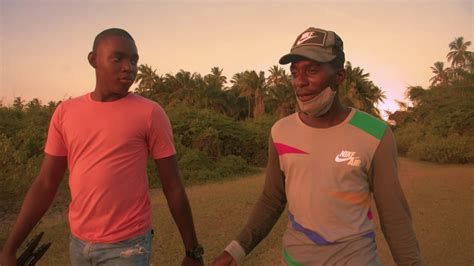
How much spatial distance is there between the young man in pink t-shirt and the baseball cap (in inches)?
33.0

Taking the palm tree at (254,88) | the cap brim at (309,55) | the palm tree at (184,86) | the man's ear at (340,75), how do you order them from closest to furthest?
the cap brim at (309,55)
the man's ear at (340,75)
the palm tree at (184,86)
the palm tree at (254,88)

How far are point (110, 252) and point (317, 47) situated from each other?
4.88 feet

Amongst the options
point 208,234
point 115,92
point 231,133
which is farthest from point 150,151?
point 231,133

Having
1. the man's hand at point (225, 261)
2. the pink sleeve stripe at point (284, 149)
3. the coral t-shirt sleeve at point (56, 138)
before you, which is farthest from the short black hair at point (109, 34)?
the man's hand at point (225, 261)

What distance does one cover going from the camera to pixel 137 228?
2.49 meters

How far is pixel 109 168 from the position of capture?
2467 mm

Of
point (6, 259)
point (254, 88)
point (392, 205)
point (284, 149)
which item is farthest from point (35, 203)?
point (254, 88)

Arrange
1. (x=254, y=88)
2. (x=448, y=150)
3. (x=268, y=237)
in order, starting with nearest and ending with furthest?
(x=268, y=237), (x=448, y=150), (x=254, y=88)

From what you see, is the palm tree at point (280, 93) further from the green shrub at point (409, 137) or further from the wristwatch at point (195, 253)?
the wristwatch at point (195, 253)

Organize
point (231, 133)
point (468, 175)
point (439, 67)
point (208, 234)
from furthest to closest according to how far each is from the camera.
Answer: point (439, 67)
point (231, 133)
point (468, 175)
point (208, 234)

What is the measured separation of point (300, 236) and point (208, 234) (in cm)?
606

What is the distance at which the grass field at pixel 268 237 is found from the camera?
6707 mm

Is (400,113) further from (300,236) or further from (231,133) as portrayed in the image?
(300,236)

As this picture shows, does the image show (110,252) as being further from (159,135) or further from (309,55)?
(309,55)
